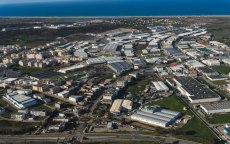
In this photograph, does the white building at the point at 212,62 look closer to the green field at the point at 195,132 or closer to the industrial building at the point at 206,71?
the industrial building at the point at 206,71

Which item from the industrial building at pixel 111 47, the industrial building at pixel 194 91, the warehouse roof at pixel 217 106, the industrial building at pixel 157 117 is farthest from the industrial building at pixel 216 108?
the industrial building at pixel 111 47

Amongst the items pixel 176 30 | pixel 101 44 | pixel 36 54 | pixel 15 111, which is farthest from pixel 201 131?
pixel 176 30

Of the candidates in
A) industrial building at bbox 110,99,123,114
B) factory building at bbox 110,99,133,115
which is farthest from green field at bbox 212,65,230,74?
industrial building at bbox 110,99,123,114

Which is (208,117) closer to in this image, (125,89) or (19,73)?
(125,89)

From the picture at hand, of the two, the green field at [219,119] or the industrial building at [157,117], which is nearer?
the industrial building at [157,117]

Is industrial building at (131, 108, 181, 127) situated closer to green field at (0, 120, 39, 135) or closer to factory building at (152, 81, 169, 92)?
factory building at (152, 81, 169, 92)

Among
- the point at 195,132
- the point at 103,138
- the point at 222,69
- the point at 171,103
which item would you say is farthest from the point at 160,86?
the point at 103,138
